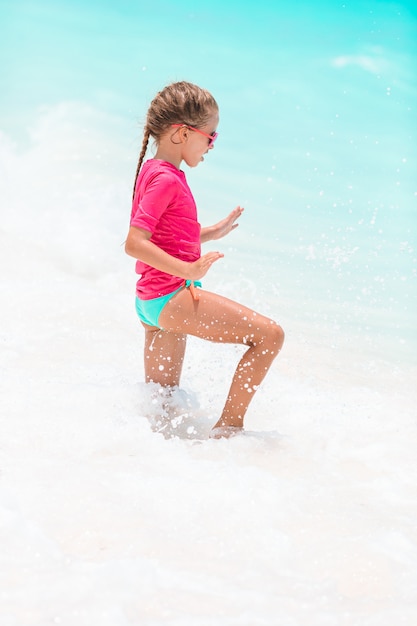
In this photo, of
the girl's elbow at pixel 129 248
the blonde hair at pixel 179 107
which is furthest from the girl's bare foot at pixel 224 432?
the blonde hair at pixel 179 107

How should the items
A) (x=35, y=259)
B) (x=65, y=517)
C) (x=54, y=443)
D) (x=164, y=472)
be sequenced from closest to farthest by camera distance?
(x=65, y=517), (x=164, y=472), (x=54, y=443), (x=35, y=259)

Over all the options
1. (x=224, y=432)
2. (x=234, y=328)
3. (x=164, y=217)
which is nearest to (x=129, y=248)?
(x=164, y=217)

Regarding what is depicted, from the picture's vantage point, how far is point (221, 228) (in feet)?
14.0

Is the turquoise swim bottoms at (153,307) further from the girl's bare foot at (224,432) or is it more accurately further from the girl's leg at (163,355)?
the girl's bare foot at (224,432)

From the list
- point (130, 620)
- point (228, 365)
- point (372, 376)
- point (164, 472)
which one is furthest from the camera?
point (372, 376)

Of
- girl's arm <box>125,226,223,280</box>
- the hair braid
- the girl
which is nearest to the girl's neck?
the girl

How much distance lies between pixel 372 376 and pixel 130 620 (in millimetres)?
5215

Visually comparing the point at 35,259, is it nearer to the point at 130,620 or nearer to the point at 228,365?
the point at 228,365

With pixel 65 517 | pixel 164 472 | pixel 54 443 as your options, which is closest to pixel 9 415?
pixel 54 443

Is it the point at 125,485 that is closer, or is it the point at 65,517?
the point at 65,517

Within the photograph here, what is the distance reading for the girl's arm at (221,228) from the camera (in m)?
4.23

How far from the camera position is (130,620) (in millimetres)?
1939

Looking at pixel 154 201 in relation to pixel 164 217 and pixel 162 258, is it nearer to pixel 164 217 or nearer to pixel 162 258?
pixel 164 217

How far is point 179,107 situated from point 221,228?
84 centimetres
